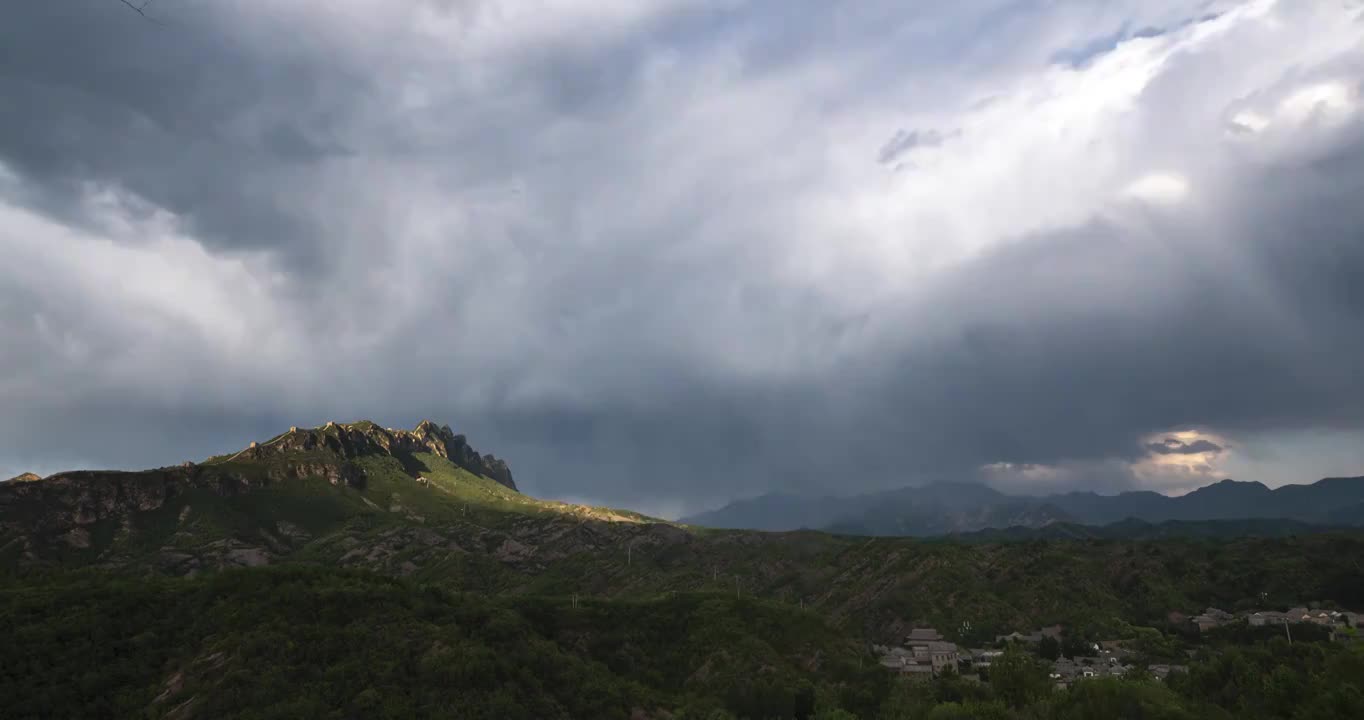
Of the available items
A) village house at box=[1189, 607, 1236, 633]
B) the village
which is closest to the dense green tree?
the village

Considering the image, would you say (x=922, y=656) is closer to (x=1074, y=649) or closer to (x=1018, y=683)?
(x=1074, y=649)

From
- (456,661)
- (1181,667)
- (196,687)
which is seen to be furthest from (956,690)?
(196,687)

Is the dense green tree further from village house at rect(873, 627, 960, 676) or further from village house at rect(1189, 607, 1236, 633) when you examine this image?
village house at rect(1189, 607, 1236, 633)

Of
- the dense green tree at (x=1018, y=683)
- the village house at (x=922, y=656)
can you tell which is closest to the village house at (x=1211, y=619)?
the village house at (x=922, y=656)

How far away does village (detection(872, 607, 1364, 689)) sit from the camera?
12556cm

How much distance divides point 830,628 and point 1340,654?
92.1m

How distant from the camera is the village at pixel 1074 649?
12556cm

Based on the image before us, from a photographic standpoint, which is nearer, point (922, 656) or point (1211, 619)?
point (922, 656)

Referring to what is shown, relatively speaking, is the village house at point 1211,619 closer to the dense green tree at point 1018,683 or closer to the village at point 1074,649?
the village at point 1074,649

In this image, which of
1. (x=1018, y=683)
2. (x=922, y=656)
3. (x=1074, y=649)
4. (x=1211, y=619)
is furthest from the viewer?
(x=1211, y=619)

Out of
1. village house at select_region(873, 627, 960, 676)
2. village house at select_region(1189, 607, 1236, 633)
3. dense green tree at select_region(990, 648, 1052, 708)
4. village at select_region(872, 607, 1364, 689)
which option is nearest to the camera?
dense green tree at select_region(990, 648, 1052, 708)

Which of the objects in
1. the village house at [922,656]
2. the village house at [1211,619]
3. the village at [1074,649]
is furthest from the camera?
the village house at [1211,619]

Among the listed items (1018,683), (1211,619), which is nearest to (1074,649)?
(1211,619)

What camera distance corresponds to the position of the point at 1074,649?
491 ft
